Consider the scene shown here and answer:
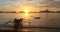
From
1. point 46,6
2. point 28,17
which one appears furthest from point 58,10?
point 28,17

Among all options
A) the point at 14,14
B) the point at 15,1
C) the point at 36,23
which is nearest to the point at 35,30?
the point at 36,23

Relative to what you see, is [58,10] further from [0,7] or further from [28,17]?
[0,7]

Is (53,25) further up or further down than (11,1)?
further down

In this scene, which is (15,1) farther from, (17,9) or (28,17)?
(28,17)

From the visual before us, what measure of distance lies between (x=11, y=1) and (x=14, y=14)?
0.47ft

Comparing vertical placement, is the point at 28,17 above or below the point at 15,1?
below

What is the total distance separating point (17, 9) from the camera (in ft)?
3.73

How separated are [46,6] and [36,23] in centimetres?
17

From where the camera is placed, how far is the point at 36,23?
104 cm

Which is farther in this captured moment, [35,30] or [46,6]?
[46,6]

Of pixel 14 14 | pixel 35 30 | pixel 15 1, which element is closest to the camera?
pixel 35 30

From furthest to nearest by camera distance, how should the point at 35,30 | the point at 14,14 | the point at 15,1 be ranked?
the point at 15,1, the point at 14,14, the point at 35,30

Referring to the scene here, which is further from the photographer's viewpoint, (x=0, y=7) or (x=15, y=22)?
(x=0, y=7)

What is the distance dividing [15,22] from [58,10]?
11.3 inches
